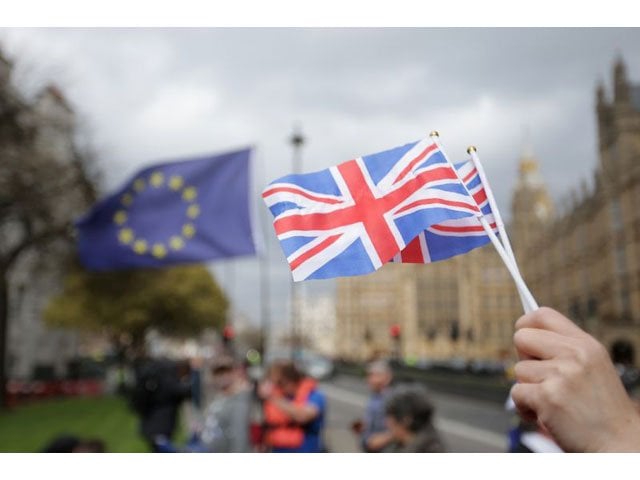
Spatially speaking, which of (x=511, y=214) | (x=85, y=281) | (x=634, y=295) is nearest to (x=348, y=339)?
(x=511, y=214)

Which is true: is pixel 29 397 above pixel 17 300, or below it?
below

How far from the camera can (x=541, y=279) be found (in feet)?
205

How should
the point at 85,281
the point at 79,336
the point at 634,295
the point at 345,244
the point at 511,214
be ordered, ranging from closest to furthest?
1. the point at 345,244
2. the point at 85,281
3. the point at 79,336
4. the point at 634,295
5. the point at 511,214

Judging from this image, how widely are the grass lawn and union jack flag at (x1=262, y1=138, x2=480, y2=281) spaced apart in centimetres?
966

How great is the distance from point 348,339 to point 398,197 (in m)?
94.8

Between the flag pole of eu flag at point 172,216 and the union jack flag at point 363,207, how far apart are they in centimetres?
571

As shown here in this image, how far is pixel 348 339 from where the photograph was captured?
9556cm

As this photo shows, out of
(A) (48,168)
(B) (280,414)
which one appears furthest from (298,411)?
(A) (48,168)

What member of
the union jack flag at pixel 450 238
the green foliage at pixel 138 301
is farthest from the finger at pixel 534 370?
the green foliage at pixel 138 301

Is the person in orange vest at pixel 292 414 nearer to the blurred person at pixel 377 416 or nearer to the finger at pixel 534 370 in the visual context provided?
the blurred person at pixel 377 416

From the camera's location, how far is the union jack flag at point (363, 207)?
183 centimetres

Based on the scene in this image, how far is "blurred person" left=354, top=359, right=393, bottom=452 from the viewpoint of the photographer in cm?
452

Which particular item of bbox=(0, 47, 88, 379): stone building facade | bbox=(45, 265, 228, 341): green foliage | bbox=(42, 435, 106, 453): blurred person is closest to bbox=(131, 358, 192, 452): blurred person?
bbox=(42, 435, 106, 453): blurred person

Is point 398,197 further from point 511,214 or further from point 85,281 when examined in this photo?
point 511,214
